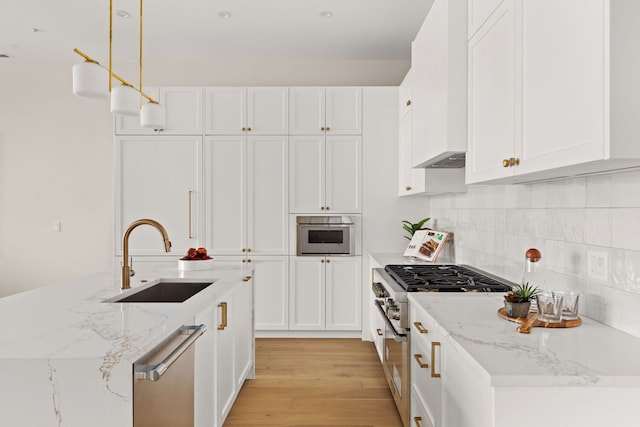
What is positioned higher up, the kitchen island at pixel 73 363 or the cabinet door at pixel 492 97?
the cabinet door at pixel 492 97

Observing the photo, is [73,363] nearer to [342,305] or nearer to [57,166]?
[342,305]

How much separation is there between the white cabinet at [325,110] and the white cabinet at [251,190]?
0.25 m

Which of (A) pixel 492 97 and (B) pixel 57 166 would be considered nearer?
(A) pixel 492 97

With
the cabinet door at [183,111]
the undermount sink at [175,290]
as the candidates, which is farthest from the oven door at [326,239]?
the undermount sink at [175,290]

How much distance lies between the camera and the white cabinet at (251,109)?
13.0 feet

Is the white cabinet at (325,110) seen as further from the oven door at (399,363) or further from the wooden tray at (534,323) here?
the wooden tray at (534,323)

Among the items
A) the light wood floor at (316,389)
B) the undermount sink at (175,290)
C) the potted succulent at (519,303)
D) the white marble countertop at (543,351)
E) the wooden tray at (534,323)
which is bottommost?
the light wood floor at (316,389)

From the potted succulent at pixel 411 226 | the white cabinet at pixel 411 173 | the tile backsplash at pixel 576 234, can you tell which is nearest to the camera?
the tile backsplash at pixel 576 234

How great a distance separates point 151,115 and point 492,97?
1967mm

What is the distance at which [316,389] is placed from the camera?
288 centimetres

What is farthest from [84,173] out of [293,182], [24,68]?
[293,182]

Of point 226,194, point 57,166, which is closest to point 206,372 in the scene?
point 226,194

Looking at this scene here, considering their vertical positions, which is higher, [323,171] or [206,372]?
[323,171]

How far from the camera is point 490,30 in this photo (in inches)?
67.8
